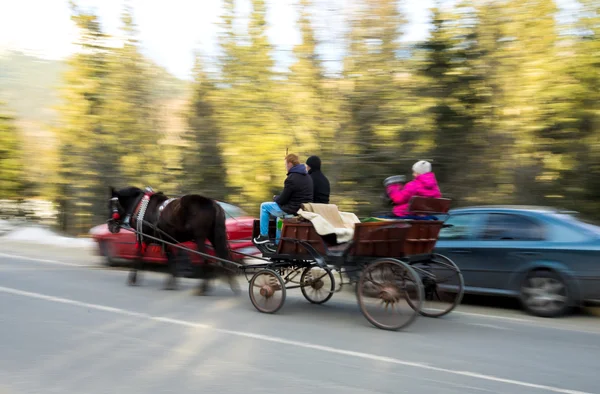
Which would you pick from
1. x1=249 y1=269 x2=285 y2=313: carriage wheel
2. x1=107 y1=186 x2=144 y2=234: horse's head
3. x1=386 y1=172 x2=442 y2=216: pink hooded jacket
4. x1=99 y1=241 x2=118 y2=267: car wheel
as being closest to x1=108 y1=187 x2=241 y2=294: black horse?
x1=107 y1=186 x2=144 y2=234: horse's head

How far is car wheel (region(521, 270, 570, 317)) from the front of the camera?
8727mm

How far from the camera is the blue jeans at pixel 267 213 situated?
8883mm

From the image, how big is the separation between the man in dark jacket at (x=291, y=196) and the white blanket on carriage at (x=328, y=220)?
303 mm

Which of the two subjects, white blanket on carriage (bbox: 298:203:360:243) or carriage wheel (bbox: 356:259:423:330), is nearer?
carriage wheel (bbox: 356:259:423:330)

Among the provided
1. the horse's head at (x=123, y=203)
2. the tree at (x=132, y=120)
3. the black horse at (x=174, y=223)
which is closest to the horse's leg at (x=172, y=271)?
the black horse at (x=174, y=223)

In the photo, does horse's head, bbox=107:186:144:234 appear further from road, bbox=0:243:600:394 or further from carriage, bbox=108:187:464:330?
road, bbox=0:243:600:394

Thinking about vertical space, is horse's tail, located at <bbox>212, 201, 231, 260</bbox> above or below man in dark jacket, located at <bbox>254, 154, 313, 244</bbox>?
below

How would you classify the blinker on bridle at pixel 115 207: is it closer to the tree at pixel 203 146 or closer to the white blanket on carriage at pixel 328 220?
the white blanket on carriage at pixel 328 220

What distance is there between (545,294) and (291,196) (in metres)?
3.90

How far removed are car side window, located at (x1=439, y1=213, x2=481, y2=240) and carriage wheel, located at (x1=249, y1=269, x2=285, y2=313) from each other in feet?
10.1

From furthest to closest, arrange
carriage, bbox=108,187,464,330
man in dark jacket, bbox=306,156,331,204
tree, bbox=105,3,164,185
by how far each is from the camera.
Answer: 1. tree, bbox=105,3,164,185
2. man in dark jacket, bbox=306,156,331,204
3. carriage, bbox=108,187,464,330

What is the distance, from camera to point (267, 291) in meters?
8.54

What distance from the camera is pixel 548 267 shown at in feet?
29.1

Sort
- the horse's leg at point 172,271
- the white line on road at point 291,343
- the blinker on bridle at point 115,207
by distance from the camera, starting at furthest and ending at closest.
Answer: the blinker on bridle at point 115,207
the horse's leg at point 172,271
the white line on road at point 291,343
